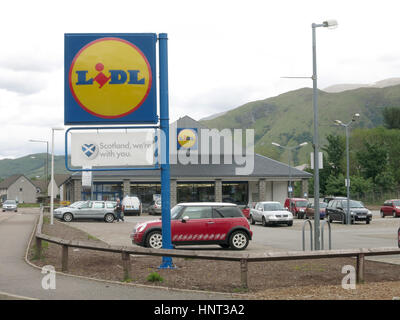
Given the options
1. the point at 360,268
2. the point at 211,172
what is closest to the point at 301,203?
the point at 211,172

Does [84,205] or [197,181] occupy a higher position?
[197,181]

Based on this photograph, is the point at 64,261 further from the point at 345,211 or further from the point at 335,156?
the point at 335,156

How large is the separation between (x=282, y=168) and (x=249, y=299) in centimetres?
5773

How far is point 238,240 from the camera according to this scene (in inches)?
704

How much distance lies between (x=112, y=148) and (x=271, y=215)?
2160 centimetres

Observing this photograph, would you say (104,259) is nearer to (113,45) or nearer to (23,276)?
(23,276)

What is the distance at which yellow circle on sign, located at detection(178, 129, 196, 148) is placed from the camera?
202 feet

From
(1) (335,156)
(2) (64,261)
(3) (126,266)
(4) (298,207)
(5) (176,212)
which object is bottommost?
(4) (298,207)

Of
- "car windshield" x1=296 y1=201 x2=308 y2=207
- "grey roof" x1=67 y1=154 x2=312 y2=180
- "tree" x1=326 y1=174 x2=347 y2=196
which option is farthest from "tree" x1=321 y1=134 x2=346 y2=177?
"car windshield" x1=296 y1=201 x2=308 y2=207

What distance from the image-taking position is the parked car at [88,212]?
39125 millimetres

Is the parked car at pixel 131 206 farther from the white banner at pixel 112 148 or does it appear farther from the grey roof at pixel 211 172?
the white banner at pixel 112 148

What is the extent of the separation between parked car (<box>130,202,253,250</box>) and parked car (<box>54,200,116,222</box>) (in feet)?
72.0

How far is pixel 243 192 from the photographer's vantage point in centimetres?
6544

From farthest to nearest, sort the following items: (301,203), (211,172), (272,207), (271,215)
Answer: (211,172)
(301,203)
(272,207)
(271,215)
